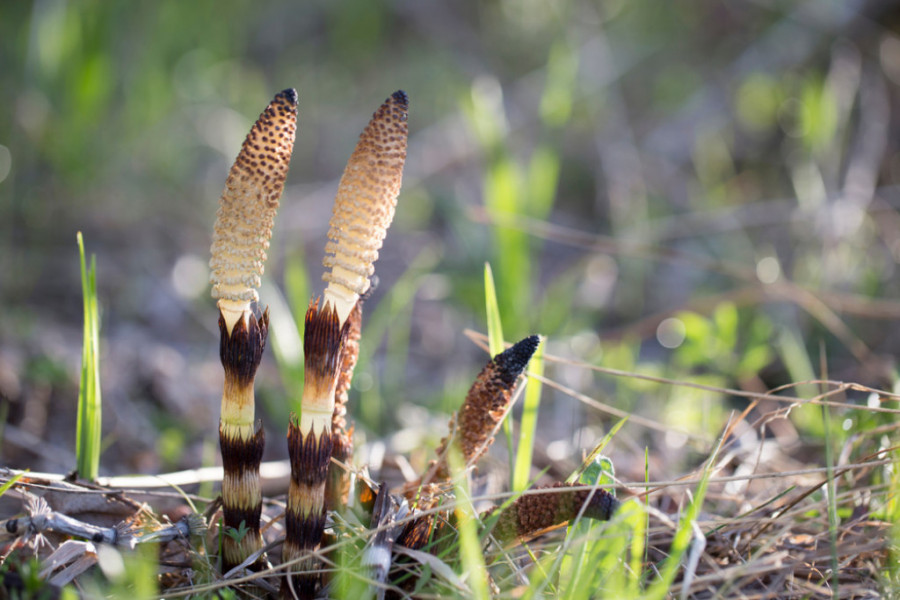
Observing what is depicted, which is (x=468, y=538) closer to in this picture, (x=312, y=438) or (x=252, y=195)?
(x=312, y=438)

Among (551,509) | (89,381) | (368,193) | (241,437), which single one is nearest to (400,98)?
(368,193)

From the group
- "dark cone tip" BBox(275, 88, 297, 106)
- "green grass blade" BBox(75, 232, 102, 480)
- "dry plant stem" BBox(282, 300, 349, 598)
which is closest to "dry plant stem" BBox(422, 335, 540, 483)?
"dry plant stem" BBox(282, 300, 349, 598)

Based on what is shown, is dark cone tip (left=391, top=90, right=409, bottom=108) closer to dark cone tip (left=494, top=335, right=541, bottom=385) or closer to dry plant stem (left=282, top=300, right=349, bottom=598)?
dry plant stem (left=282, top=300, right=349, bottom=598)

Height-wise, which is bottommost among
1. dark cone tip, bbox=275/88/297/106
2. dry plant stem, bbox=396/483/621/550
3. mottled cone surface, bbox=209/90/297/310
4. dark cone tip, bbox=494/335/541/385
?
dry plant stem, bbox=396/483/621/550

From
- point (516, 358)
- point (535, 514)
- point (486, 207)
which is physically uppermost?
point (486, 207)

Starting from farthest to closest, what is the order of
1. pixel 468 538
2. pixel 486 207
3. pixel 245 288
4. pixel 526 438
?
1. pixel 486 207
2. pixel 526 438
3. pixel 245 288
4. pixel 468 538

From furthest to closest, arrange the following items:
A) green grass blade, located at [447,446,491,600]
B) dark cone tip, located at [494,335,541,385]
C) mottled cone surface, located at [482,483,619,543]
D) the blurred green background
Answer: the blurred green background < dark cone tip, located at [494,335,541,385] < mottled cone surface, located at [482,483,619,543] < green grass blade, located at [447,446,491,600]
